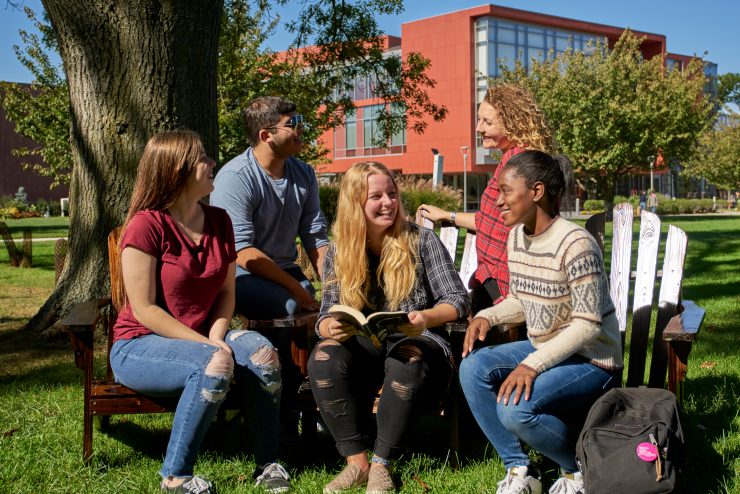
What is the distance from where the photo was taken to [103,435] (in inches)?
181

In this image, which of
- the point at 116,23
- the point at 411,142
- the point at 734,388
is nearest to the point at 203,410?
the point at 734,388

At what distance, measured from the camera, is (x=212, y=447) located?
14.4 feet

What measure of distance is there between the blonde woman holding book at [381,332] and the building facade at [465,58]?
51.6 meters

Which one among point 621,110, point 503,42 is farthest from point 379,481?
point 503,42

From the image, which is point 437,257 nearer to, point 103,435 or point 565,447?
point 565,447

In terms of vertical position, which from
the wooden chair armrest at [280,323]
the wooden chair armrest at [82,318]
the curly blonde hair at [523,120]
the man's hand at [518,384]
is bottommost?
the man's hand at [518,384]

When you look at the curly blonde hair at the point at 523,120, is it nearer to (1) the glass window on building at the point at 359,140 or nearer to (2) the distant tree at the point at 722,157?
(2) the distant tree at the point at 722,157

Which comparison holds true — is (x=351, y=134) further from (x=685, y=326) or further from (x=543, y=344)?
(x=543, y=344)

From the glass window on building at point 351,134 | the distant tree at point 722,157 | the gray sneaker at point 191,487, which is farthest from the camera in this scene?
the glass window on building at point 351,134

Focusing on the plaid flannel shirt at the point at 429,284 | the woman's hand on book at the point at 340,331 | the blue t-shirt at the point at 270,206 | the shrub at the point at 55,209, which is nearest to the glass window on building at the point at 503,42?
the shrub at the point at 55,209

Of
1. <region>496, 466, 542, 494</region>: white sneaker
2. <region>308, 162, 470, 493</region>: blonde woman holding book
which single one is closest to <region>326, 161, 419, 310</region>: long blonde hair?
<region>308, 162, 470, 493</region>: blonde woman holding book

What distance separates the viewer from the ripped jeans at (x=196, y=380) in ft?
11.6

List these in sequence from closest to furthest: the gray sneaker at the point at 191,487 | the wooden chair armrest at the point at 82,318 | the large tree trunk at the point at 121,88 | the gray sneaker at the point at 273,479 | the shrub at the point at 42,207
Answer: the gray sneaker at the point at 191,487
the gray sneaker at the point at 273,479
the wooden chair armrest at the point at 82,318
the large tree trunk at the point at 121,88
the shrub at the point at 42,207

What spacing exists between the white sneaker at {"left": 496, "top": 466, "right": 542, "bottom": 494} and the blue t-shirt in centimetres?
183
